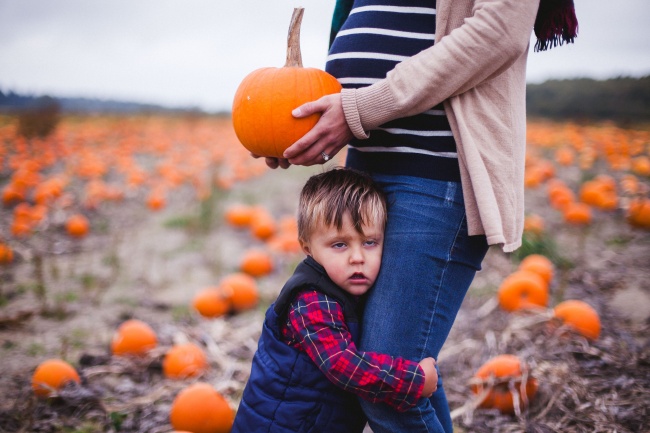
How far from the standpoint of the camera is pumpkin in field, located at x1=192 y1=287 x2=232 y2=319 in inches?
151

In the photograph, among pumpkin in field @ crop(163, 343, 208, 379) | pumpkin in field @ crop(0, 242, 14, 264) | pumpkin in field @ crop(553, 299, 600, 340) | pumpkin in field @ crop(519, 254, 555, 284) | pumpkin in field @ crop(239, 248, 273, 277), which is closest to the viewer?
pumpkin in field @ crop(163, 343, 208, 379)

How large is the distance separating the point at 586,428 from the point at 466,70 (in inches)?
74.8

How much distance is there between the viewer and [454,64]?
1.31m

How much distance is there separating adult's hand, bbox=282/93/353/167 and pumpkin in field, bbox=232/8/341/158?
76 mm

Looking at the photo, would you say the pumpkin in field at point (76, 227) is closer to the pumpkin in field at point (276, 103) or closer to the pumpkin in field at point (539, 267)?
the pumpkin in field at point (276, 103)

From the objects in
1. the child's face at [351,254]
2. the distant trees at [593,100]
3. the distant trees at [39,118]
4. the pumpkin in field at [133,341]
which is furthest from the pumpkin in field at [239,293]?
the distant trees at [39,118]

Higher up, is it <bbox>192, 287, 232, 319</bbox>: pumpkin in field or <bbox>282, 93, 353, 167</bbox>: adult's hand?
<bbox>282, 93, 353, 167</bbox>: adult's hand

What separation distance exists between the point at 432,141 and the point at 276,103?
59 cm

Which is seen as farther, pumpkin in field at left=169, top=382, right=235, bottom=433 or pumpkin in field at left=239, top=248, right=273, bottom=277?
pumpkin in field at left=239, top=248, right=273, bottom=277

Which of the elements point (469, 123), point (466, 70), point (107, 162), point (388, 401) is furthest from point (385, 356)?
point (107, 162)

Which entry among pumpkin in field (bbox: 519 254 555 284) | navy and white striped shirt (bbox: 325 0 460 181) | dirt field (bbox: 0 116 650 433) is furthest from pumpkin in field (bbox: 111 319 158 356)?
pumpkin in field (bbox: 519 254 555 284)

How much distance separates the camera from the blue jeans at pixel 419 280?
1.46 m

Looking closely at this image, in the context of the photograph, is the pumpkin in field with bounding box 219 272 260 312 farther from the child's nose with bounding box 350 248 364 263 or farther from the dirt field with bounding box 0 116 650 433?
the child's nose with bounding box 350 248 364 263

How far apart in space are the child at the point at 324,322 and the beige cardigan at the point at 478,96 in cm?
28
